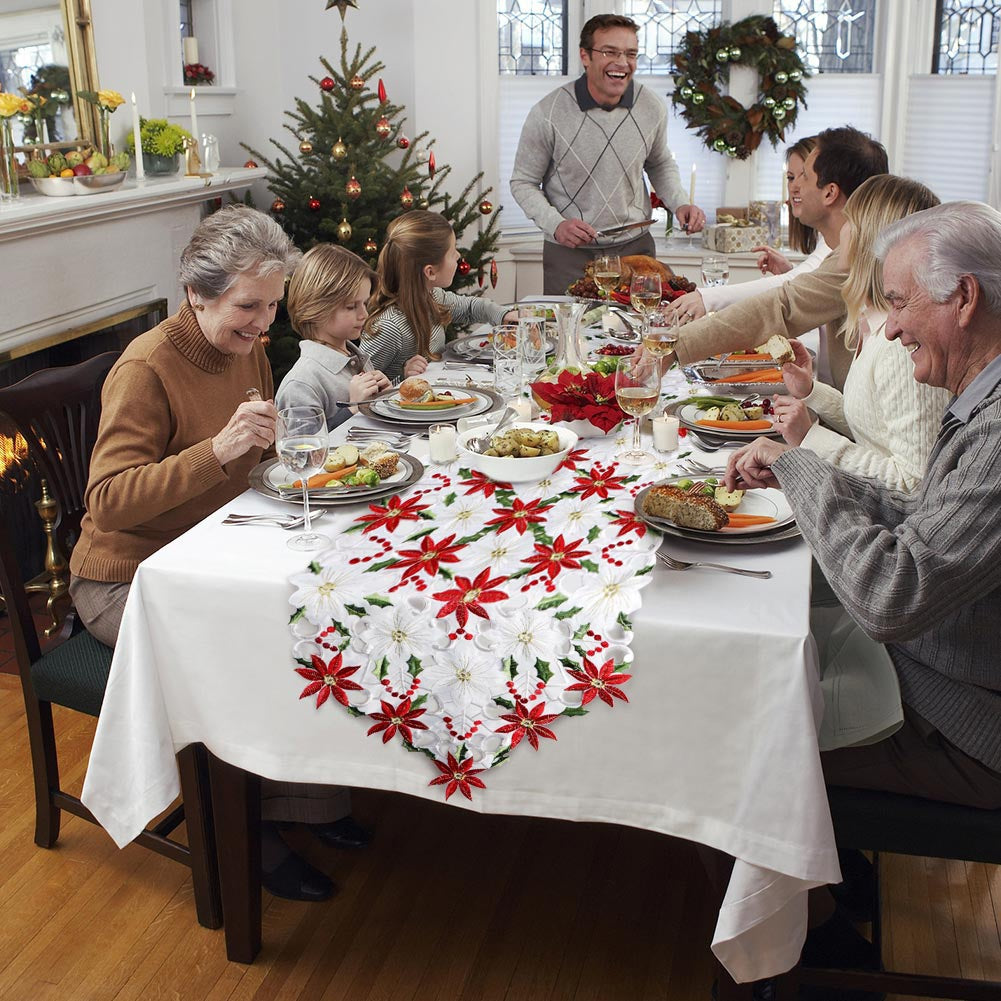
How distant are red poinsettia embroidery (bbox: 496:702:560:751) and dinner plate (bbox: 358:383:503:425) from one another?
3.14ft

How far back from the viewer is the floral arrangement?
4.60 meters

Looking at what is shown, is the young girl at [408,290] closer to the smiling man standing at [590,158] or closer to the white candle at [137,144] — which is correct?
the white candle at [137,144]

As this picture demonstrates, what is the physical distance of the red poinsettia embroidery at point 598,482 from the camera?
1.91 m

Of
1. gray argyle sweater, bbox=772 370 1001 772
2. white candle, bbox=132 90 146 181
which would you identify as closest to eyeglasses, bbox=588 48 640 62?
white candle, bbox=132 90 146 181

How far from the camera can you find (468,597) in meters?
1.57

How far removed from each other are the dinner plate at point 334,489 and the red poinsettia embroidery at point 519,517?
20cm

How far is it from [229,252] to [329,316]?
62 cm

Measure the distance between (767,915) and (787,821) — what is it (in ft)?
0.52

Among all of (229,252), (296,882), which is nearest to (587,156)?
(229,252)

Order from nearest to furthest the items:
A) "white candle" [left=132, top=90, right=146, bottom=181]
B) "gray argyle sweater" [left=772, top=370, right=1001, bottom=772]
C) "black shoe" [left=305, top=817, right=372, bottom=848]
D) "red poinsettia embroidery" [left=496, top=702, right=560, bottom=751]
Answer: "gray argyle sweater" [left=772, top=370, right=1001, bottom=772]
"red poinsettia embroidery" [left=496, top=702, right=560, bottom=751]
"black shoe" [left=305, top=817, right=372, bottom=848]
"white candle" [left=132, top=90, right=146, bottom=181]

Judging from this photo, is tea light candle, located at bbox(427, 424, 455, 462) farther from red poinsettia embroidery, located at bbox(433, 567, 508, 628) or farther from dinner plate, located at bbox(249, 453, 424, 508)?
red poinsettia embroidery, located at bbox(433, 567, 508, 628)

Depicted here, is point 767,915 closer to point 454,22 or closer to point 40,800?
point 40,800

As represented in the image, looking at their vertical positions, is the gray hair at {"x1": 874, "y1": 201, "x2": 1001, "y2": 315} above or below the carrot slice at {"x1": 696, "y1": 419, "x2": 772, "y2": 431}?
above

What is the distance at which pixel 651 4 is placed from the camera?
5.53 meters
